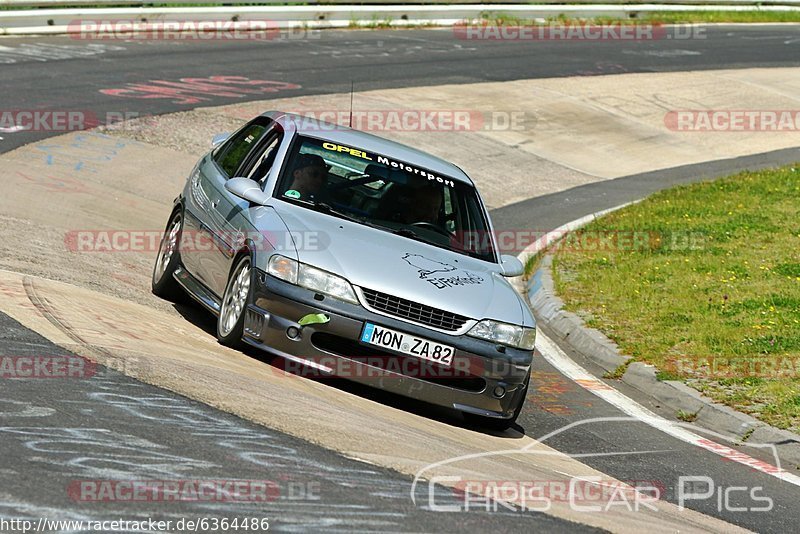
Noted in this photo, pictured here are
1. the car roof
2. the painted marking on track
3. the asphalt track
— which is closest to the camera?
the asphalt track

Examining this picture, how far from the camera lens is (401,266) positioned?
793 centimetres

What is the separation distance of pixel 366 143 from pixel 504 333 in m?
2.22

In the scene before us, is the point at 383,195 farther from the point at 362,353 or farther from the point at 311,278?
the point at 362,353

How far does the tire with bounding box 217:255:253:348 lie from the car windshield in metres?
0.74

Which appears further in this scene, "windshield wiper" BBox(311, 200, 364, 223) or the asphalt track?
"windshield wiper" BBox(311, 200, 364, 223)

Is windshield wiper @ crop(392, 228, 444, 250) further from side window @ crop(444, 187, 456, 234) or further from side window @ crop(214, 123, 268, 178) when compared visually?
side window @ crop(214, 123, 268, 178)

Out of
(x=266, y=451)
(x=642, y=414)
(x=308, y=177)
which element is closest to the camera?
(x=266, y=451)

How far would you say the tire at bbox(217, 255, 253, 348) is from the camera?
7.98 m

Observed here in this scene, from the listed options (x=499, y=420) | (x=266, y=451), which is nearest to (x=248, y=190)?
(x=499, y=420)

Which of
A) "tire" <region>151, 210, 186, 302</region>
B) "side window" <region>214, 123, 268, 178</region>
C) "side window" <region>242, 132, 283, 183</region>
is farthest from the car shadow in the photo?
"side window" <region>214, 123, 268, 178</region>

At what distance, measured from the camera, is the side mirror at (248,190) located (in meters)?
8.56

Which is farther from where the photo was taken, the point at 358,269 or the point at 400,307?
the point at 358,269

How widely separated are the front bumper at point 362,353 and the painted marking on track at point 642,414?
5.23ft

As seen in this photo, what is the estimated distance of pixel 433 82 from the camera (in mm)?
23078
